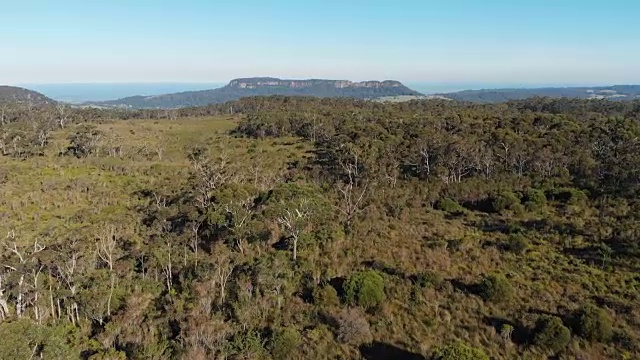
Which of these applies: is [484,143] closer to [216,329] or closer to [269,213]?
[269,213]

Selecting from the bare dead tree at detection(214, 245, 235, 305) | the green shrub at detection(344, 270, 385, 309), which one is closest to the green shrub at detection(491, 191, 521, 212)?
the green shrub at detection(344, 270, 385, 309)

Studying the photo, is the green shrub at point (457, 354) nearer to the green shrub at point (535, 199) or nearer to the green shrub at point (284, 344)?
the green shrub at point (284, 344)

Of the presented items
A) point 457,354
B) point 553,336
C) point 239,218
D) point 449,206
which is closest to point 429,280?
point 553,336

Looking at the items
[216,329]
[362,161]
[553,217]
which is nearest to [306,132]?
[362,161]

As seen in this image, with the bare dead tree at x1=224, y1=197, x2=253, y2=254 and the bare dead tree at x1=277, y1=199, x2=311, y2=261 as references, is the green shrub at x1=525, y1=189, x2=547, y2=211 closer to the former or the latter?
the bare dead tree at x1=277, y1=199, x2=311, y2=261

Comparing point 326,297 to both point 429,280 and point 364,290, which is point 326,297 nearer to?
point 364,290
